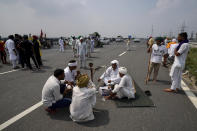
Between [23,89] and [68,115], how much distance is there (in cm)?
277

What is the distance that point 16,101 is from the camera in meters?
4.21

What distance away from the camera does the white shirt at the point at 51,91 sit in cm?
327

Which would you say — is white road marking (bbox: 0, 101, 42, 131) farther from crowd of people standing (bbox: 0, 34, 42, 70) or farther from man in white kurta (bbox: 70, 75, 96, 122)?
crowd of people standing (bbox: 0, 34, 42, 70)

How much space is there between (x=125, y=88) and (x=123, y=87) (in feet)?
0.28

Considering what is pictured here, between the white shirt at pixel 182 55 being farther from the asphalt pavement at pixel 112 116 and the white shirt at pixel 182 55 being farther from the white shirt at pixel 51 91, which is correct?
the white shirt at pixel 51 91

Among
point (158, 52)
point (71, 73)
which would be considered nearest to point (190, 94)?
point (158, 52)

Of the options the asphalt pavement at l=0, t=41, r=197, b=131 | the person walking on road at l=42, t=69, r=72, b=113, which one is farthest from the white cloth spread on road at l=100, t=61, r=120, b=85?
the person walking on road at l=42, t=69, r=72, b=113

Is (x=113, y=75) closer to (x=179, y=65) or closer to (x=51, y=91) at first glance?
(x=179, y=65)

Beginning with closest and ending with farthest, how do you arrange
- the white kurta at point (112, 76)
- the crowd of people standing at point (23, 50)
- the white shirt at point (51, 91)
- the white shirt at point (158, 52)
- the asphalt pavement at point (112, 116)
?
the asphalt pavement at point (112, 116) < the white shirt at point (51, 91) < the white kurta at point (112, 76) < the white shirt at point (158, 52) < the crowd of people standing at point (23, 50)

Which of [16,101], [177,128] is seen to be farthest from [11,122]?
[177,128]

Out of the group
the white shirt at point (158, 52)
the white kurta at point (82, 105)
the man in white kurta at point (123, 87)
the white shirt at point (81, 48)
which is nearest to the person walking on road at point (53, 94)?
the white kurta at point (82, 105)

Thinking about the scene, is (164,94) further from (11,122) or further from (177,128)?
(11,122)

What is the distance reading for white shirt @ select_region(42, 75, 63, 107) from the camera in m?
3.27

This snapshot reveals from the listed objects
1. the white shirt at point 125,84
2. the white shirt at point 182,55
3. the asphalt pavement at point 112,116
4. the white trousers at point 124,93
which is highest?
the white shirt at point 182,55
